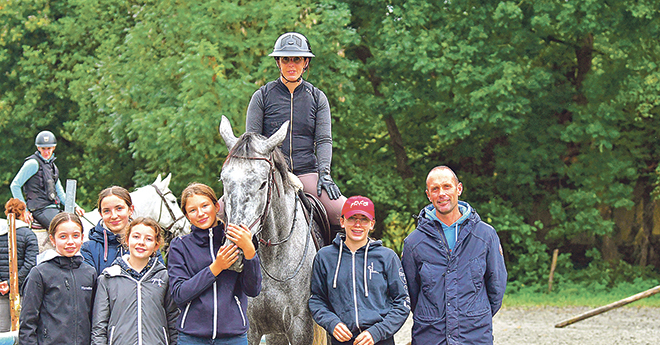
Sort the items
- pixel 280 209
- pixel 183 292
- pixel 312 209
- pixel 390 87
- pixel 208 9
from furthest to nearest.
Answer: pixel 390 87 → pixel 208 9 → pixel 312 209 → pixel 280 209 → pixel 183 292

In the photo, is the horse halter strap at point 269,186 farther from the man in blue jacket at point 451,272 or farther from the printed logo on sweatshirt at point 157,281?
the man in blue jacket at point 451,272

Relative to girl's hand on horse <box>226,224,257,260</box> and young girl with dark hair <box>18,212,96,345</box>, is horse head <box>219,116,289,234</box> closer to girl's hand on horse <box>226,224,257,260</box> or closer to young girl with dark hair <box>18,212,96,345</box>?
girl's hand on horse <box>226,224,257,260</box>

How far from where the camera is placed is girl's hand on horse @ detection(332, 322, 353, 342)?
454 cm

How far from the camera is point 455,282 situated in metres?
4.60

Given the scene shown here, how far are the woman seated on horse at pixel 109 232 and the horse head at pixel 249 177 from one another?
658mm

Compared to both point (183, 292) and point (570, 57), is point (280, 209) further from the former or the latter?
point (570, 57)

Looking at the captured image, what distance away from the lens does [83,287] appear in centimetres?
447

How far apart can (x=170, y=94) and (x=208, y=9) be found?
1.94 meters

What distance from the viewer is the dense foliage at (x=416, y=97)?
54.6 ft

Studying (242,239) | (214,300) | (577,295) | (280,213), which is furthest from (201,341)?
(577,295)

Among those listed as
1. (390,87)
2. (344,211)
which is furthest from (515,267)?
(344,211)

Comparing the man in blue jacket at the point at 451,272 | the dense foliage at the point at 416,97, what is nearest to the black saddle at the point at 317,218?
the man in blue jacket at the point at 451,272

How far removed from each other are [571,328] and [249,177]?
36.3 feet

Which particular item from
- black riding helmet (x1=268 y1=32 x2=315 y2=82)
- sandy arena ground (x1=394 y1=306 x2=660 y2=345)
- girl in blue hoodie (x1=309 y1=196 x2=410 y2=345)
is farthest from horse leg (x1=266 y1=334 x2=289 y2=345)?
sandy arena ground (x1=394 y1=306 x2=660 y2=345)
